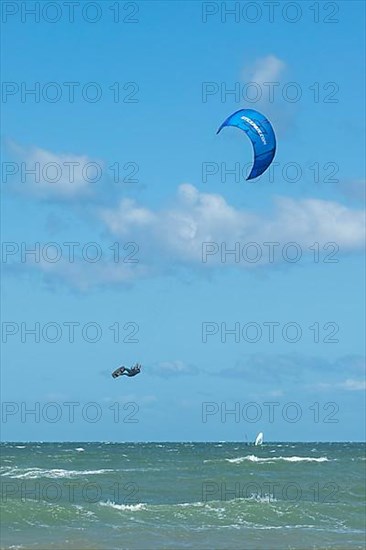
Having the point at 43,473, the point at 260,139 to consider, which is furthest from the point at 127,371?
the point at 43,473

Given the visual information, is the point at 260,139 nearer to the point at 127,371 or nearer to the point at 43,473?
the point at 127,371

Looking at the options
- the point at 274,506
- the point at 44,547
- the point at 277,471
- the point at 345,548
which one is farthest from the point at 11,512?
the point at 277,471

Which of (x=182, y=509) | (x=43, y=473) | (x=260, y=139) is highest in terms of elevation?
(x=260, y=139)

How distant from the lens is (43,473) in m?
47.3

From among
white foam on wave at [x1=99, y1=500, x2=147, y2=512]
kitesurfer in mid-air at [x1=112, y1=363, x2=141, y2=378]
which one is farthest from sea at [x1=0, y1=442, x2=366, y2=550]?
kitesurfer in mid-air at [x1=112, y1=363, x2=141, y2=378]

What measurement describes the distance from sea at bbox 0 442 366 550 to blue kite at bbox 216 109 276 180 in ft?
28.8

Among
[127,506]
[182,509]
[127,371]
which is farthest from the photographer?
[127,506]

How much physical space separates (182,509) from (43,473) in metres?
15.9

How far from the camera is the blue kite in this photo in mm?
21984

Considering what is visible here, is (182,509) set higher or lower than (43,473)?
lower

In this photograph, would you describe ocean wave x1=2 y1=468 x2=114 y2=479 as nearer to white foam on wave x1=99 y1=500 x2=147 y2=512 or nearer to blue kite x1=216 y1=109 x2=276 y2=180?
white foam on wave x1=99 y1=500 x2=147 y2=512

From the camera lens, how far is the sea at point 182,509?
26.8 m

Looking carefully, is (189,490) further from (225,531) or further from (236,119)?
(236,119)

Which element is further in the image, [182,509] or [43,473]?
[43,473]
